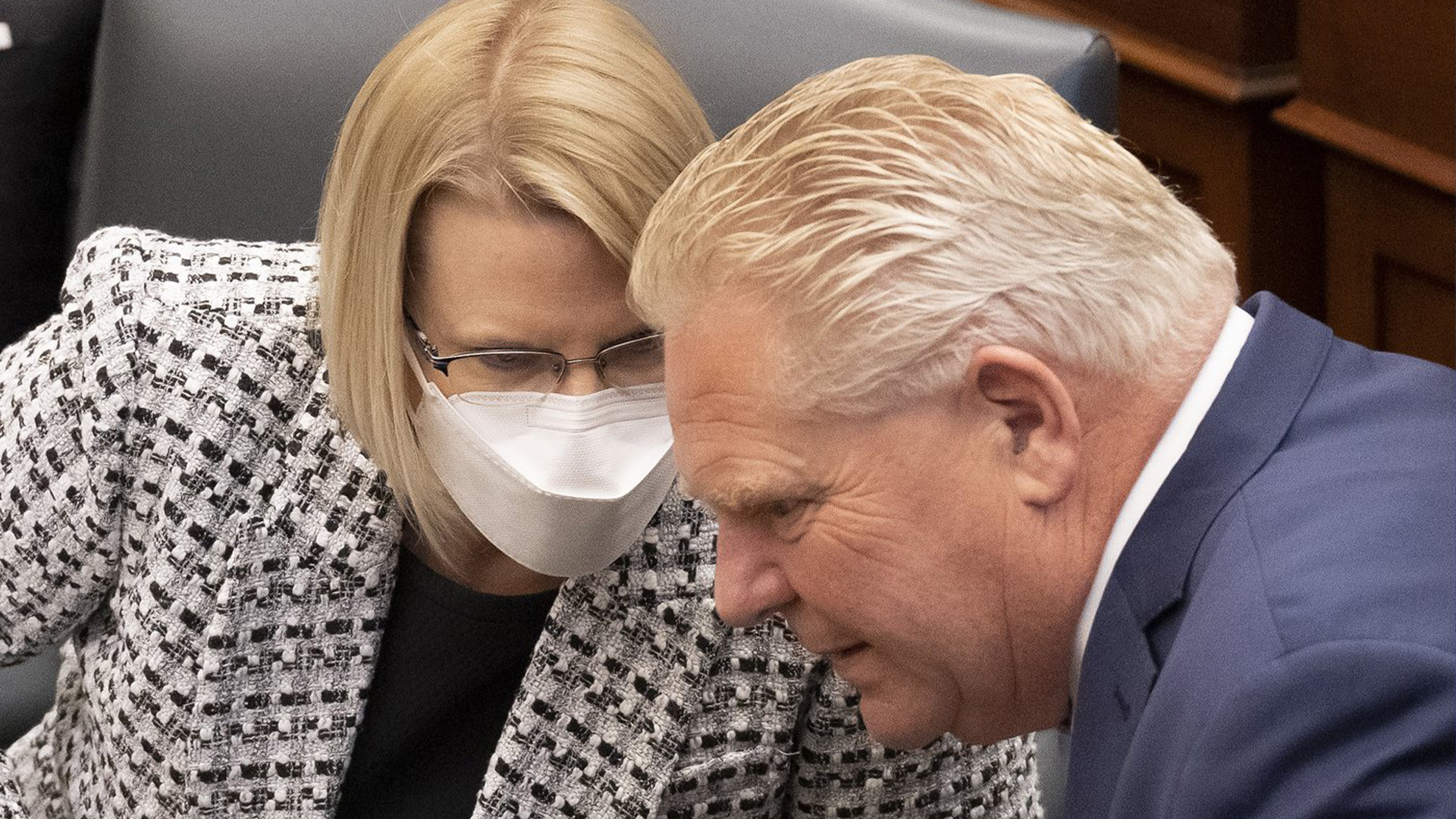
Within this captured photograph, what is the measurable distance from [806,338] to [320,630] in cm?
71

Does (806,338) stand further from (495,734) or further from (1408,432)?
(495,734)

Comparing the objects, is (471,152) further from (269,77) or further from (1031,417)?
(269,77)

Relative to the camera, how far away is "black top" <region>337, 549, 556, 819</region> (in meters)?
1.51

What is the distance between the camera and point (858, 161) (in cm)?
96

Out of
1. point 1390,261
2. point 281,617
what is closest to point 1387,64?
point 1390,261

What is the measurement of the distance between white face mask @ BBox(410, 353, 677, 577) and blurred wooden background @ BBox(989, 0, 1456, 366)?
155 centimetres

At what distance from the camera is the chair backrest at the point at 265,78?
5.87ft

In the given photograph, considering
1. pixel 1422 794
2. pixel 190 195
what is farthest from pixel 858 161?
pixel 190 195

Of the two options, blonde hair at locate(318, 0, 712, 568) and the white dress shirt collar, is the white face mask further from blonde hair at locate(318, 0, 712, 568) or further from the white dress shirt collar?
the white dress shirt collar

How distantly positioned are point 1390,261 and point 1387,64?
1.04 feet

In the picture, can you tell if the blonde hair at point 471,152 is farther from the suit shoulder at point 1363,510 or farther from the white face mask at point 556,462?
the suit shoulder at point 1363,510

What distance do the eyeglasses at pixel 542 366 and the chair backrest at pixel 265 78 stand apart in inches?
20.4

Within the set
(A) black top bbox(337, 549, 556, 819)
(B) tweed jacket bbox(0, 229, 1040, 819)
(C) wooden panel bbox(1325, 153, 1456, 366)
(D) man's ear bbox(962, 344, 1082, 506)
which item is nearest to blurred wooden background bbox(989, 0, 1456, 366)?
(C) wooden panel bbox(1325, 153, 1456, 366)

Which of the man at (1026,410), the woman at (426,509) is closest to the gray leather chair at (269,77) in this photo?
the woman at (426,509)
